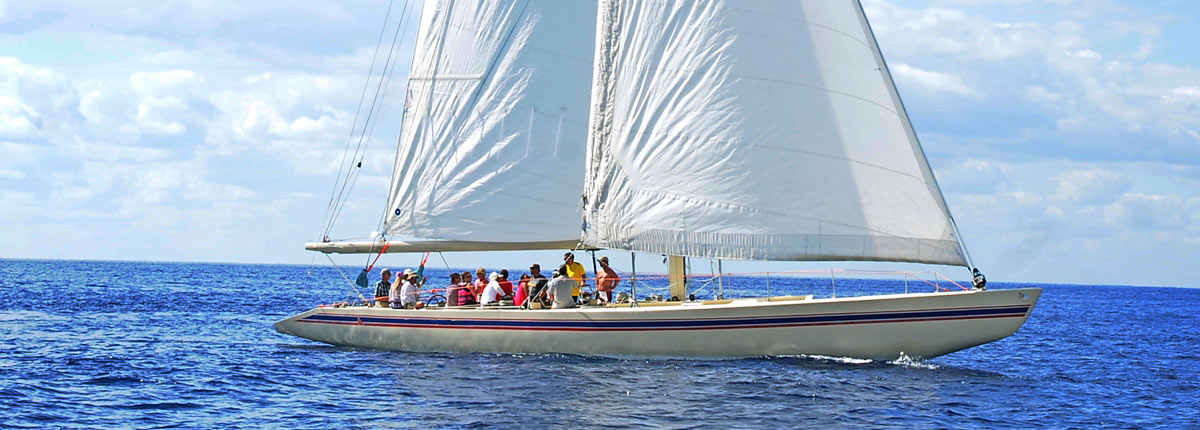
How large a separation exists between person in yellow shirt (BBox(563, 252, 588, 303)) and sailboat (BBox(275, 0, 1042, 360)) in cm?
53

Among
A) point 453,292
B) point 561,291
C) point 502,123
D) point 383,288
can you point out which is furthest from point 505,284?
point 502,123

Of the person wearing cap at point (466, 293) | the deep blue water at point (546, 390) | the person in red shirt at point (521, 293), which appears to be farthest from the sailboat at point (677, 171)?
the deep blue water at point (546, 390)

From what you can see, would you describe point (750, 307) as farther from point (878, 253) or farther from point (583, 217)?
point (583, 217)

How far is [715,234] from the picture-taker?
21.2 meters

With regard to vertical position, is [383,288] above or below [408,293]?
above

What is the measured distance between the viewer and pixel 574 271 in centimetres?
2311

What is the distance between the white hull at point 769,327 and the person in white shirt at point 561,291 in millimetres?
380

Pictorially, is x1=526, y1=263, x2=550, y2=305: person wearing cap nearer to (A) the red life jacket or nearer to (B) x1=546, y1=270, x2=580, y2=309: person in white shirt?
(B) x1=546, y1=270, x2=580, y2=309: person in white shirt

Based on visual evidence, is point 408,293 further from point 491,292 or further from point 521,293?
point 521,293

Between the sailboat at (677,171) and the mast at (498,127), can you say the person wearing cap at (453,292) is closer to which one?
the sailboat at (677,171)

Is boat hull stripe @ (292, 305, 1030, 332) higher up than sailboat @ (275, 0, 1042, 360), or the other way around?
sailboat @ (275, 0, 1042, 360)

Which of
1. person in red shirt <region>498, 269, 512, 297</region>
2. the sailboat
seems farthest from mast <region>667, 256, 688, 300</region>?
person in red shirt <region>498, 269, 512, 297</region>

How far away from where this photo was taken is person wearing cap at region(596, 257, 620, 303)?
22797mm

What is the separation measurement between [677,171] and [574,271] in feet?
10.5
